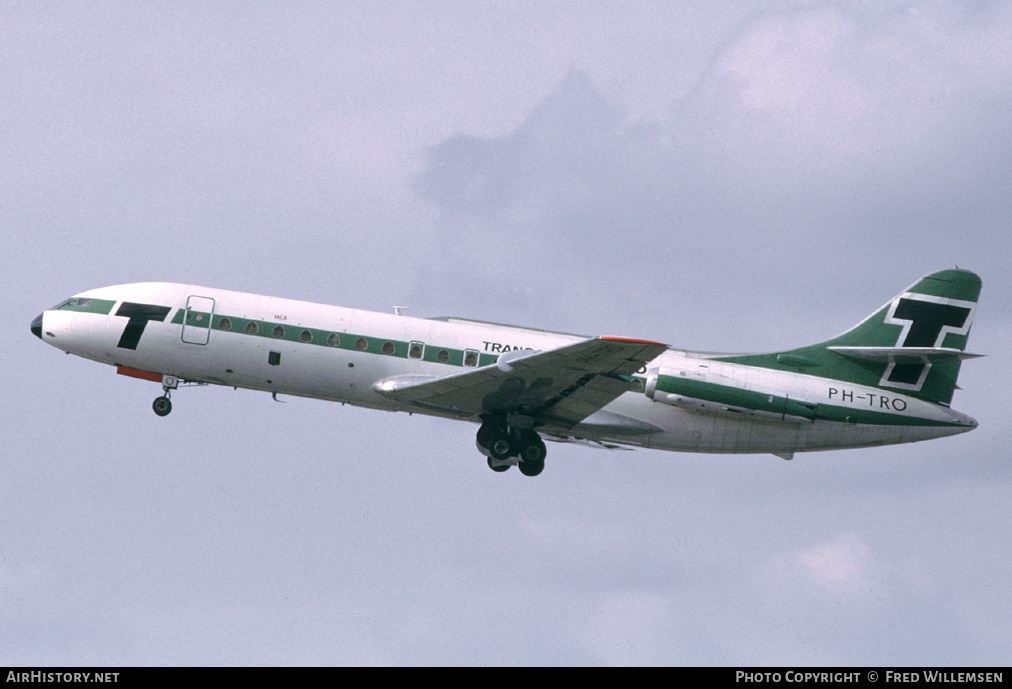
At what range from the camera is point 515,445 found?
3219 centimetres

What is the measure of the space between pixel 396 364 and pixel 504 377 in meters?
2.94

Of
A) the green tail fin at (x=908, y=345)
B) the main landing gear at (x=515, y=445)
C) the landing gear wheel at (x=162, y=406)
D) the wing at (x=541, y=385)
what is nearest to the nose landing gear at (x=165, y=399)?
the landing gear wheel at (x=162, y=406)

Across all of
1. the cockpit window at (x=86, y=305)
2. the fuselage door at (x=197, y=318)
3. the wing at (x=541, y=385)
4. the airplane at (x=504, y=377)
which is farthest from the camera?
the cockpit window at (x=86, y=305)

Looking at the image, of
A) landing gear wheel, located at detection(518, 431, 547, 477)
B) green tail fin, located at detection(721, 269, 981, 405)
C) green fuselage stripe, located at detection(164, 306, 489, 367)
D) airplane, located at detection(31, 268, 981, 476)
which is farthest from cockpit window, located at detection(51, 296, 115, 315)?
green tail fin, located at detection(721, 269, 981, 405)

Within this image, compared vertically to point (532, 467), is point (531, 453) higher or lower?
higher

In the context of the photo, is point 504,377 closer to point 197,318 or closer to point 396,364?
point 396,364

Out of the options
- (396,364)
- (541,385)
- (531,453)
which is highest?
(396,364)

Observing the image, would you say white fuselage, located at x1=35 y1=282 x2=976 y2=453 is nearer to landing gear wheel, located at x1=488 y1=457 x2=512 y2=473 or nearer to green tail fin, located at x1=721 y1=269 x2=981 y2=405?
green tail fin, located at x1=721 y1=269 x2=981 y2=405

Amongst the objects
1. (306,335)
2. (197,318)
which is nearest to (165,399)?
(197,318)

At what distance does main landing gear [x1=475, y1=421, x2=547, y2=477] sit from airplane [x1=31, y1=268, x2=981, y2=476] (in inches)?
1.4

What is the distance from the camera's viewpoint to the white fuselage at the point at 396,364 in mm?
31172

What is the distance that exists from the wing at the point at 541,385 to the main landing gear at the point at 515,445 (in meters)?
0.41

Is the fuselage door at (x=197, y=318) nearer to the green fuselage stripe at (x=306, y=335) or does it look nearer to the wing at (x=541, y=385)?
the green fuselage stripe at (x=306, y=335)
